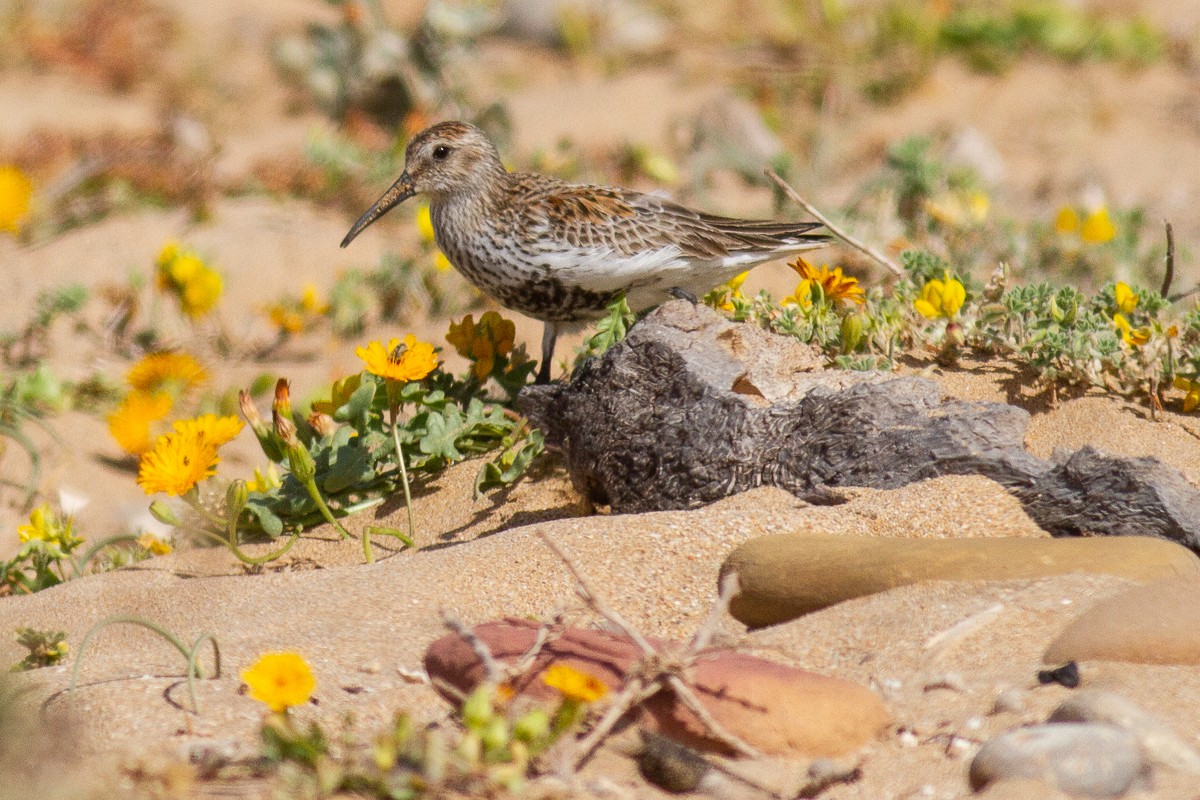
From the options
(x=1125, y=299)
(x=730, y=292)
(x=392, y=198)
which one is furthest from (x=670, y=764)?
(x=392, y=198)

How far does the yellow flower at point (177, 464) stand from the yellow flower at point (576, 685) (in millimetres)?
1530

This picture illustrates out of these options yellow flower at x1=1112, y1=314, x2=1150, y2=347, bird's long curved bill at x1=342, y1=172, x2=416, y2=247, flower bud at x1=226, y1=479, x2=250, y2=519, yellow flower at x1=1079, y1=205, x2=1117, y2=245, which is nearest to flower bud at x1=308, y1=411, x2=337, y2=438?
flower bud at x1=226, y1=479, x2=250, y2=519

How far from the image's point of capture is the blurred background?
6.41m

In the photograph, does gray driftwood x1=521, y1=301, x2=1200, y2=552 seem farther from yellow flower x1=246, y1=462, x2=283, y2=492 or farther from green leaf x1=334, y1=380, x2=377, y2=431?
yellow flower x1=246, y1=462, x2=283, y2=492

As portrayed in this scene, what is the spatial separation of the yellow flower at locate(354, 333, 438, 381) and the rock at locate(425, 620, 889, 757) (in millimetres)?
1245

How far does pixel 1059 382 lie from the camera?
4059 mm

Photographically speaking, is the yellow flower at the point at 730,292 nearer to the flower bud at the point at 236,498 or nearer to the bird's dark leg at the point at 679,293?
the bird's dark leg at the point at 679,293

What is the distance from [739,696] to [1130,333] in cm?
208

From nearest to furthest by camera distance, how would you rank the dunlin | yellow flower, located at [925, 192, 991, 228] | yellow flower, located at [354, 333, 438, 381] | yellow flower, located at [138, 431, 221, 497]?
1. yellow flower, located at [138, 431, 221, 497]
2. yellow flower, located at [354, 333, 438, 381]
3. the dunlin
4. yellow flower, located at [925, 192, 991, 228]

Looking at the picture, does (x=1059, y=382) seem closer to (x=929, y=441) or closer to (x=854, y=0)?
(x=929, y=441)

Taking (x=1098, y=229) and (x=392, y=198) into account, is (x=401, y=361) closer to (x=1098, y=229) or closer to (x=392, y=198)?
(x=392, y=198)

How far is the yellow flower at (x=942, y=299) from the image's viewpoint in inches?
164

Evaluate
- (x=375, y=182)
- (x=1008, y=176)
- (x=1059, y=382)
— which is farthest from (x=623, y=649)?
(x=1008, y=176)

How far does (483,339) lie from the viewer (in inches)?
173
